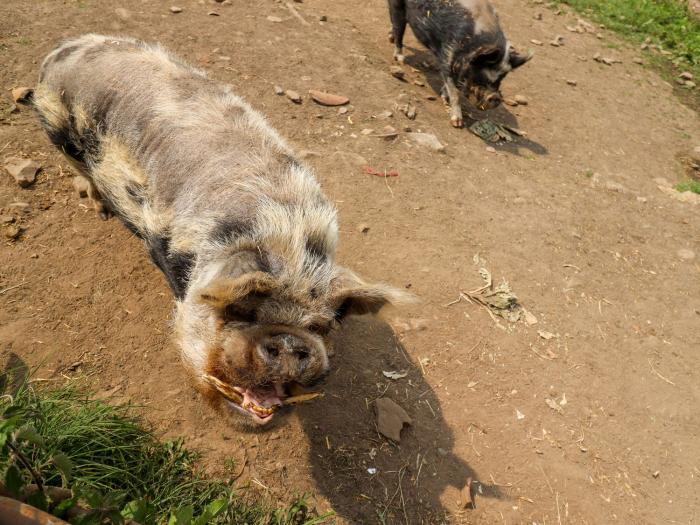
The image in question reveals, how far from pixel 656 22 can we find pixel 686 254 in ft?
24.4

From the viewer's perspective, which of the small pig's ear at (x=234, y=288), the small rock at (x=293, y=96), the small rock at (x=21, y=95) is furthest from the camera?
the small rock at (x=293, y=96)

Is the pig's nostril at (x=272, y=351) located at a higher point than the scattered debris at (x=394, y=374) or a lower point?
higher

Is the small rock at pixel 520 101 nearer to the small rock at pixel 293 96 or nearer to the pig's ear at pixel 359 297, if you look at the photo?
the small rock at pixel 293 96

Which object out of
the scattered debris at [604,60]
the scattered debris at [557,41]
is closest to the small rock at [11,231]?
the scattered debris at [557,41]

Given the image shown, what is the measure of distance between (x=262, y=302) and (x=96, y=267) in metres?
2.31

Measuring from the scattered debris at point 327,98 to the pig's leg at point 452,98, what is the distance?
153 cm

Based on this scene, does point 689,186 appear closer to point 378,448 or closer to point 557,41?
point 557,41

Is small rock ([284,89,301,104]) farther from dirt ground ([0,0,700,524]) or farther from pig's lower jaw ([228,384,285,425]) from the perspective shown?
pig's lower jaw ([228,384,285,425])

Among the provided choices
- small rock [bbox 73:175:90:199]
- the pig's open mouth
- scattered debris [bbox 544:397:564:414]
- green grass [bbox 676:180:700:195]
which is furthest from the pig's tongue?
green grass [bbox 676:180:700:195]

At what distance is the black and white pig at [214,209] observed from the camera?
2.37 metres

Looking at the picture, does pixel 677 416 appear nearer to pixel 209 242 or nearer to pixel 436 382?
pixel 436 382

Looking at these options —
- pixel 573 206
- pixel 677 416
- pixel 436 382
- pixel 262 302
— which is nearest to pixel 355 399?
pixel 436 382

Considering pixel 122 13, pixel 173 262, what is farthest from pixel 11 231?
pixel 122 13

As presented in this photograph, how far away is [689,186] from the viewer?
6859 mm
